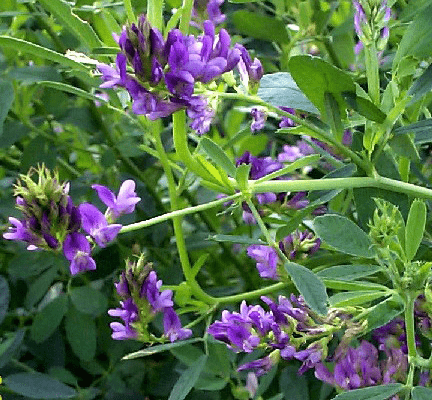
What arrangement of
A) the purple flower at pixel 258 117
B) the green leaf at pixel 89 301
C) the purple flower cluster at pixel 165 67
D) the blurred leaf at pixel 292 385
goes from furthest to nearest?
the green leaf at pixel 89 301 → the blurred leaf at pixel 292 385 → the purple flower at pixel 258 117 → the purple flower cluster at pixel 165 67

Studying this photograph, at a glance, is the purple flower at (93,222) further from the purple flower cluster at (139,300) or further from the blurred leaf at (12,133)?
the blurred leaf at (12,133)

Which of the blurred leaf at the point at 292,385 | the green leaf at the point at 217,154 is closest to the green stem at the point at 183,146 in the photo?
the green leaf at the point at 217,154

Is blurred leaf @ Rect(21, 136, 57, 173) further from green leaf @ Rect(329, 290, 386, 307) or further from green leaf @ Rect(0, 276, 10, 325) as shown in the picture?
green leaf @ Rect(329, 290, 386, 307)

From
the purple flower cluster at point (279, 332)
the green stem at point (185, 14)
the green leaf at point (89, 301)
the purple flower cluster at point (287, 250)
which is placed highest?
the green stem at point (185, 14)

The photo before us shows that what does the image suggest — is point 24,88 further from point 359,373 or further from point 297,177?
point 359,373

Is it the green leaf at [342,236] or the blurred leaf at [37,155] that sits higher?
the green leaf at [342,236]

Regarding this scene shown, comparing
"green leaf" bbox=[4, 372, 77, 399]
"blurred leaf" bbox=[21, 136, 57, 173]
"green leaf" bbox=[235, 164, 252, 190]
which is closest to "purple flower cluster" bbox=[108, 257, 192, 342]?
"green leaf" bbox=[235, 164, 252, 190]
